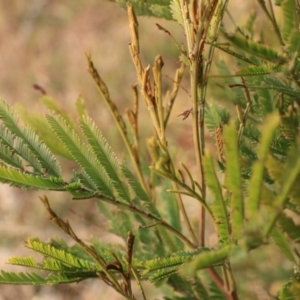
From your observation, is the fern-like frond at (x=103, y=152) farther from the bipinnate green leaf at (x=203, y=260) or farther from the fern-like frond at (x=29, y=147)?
the bipinnate green leaf at (x=203, y=260)

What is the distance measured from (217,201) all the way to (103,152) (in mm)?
218

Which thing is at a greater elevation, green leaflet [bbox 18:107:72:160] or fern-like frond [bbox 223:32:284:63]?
green leaflet [bbox 18:107:72:160]

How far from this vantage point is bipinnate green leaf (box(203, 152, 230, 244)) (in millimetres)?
504

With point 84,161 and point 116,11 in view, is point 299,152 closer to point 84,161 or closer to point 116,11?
point 84,161

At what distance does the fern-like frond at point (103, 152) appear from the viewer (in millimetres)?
707

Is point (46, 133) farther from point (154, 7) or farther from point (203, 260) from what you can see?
point (203, 260)

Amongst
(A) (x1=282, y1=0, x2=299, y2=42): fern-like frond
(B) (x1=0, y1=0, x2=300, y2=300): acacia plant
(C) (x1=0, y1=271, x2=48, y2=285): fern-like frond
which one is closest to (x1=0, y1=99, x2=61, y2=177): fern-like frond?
(B) (x1=0, y1=0, x2=300, y2=300): acacia plant

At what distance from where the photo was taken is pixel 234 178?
48cm

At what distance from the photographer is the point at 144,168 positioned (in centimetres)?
108

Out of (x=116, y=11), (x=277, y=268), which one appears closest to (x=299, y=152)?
(x=277, y=268)

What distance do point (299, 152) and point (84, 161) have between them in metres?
0.33

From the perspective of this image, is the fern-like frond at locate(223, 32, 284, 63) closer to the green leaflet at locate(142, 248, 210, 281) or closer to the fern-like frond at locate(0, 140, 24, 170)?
the green leaflet at locate(142, 248, 210, 281)

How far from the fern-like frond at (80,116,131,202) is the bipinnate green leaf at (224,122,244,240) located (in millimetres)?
237

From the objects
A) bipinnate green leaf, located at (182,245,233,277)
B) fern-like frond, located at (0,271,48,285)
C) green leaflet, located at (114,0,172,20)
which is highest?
green leaflet, located at (114,0,172,20)
